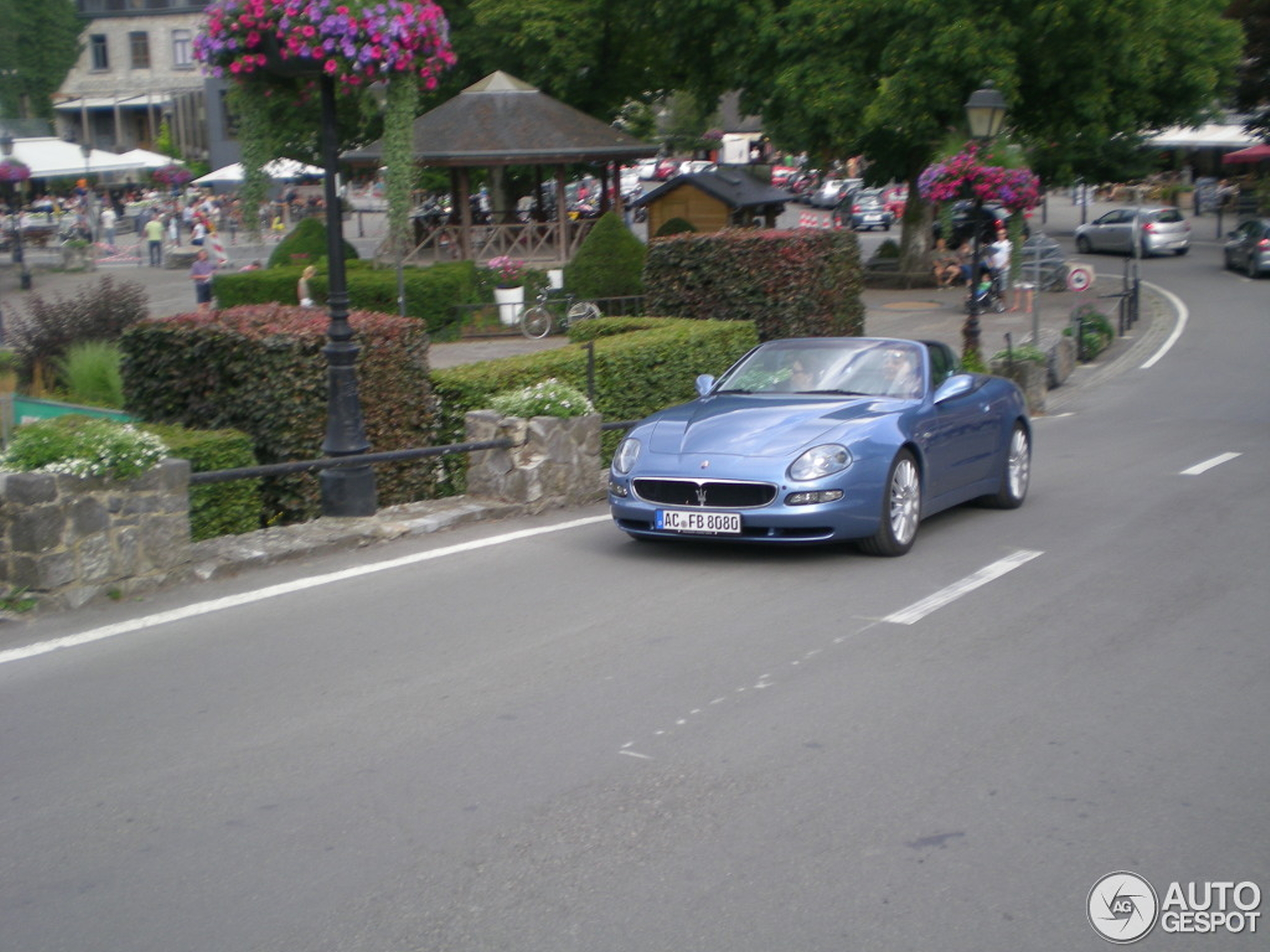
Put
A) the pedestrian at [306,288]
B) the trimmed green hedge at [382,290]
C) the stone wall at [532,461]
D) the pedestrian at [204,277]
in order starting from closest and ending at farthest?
the stone wall at [532,461], the pedestrian at [306,288], the trimmed green hedge at [382,290], the pedestrian at [204,277]

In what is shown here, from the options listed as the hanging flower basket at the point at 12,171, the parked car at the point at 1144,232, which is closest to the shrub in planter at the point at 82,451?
the hanging flower basket at the point at 12,171

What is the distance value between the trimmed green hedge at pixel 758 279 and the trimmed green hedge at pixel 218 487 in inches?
332

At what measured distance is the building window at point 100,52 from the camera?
257 ft

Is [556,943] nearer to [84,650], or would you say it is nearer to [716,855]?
[716,855]

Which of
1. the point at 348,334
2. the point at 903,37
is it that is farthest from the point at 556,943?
the point at 903,37

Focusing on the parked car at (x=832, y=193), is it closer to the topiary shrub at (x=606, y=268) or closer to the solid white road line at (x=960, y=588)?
the topiary shrub at (x=606, y=268)

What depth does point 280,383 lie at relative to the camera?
10641 millimetres

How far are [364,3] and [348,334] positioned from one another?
227cm

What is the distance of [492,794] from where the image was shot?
5223 mm

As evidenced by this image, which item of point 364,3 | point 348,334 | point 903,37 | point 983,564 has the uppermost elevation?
point 903,37

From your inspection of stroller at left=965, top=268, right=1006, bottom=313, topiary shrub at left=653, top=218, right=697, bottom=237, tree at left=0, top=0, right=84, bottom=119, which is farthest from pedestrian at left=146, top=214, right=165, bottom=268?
tree at left=0, top=0, right=84, bottom=119

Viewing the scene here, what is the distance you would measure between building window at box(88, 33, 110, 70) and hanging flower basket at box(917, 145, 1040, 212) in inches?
2721

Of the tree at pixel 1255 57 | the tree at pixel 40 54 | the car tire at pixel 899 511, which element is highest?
the tree at pixel 40 54

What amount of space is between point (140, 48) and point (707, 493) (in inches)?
3070
